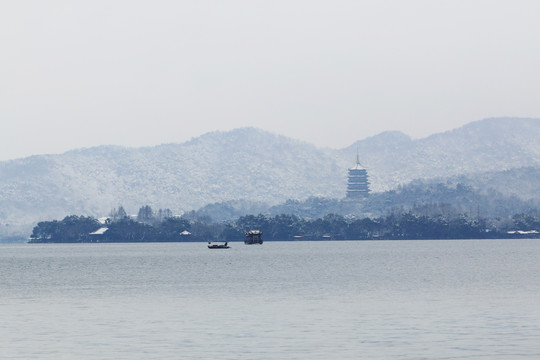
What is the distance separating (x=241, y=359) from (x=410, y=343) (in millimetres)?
11004

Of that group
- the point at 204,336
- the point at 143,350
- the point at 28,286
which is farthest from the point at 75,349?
the point at 28,286

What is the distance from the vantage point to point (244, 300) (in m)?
97.1

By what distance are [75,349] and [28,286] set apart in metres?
68.0

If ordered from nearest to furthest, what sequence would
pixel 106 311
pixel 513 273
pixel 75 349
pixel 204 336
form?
pixel 75 349 → pixel 204 336 → pixel 106 311 → pixel 513 273

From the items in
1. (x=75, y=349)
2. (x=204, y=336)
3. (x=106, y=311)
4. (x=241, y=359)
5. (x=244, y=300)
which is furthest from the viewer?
(x=244, y=300)

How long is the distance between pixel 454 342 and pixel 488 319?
43.0 ft

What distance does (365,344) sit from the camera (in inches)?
2438

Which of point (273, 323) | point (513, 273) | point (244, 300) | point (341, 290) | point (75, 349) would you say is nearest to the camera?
point (75, 349)

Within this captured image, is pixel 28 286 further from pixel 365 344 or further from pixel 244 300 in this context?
pixel 365 344

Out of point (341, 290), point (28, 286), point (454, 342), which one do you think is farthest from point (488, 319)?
point (28, 286)

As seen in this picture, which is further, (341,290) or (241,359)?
(341,290)

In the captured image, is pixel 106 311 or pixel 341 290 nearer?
pixel 106 311

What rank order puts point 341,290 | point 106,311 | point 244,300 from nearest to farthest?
point 106,311, point 244,300, point 341,290

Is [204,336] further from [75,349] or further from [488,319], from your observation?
[488,319]
